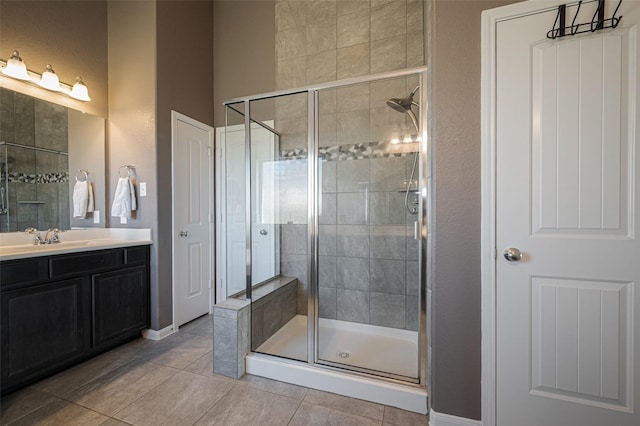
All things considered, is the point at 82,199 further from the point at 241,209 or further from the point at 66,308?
the point at 241,209

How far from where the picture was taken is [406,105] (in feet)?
6.50

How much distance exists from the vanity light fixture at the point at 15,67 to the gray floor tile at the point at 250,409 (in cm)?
276

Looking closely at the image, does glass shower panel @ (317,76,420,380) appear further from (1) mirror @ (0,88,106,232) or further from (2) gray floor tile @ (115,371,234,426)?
(1) mirror @ (0,88,106,232)

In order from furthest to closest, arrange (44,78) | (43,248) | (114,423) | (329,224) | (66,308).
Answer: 1. (329,224)
2. (44,78)
3. (43,248)
4. (66,308)
5. (114,423)

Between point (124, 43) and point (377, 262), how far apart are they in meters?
3.25

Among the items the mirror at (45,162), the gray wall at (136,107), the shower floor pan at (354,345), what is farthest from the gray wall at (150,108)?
the shower floor pan at (354,345)

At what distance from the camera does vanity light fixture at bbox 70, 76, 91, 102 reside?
2248 mm

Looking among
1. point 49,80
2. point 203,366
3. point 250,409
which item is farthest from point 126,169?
point 250,409

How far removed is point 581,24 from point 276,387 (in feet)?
8.26

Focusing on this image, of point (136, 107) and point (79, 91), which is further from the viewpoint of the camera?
point (136, 107)

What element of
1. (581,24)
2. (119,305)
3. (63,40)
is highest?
(63,40)

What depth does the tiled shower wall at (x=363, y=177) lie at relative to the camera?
224cm

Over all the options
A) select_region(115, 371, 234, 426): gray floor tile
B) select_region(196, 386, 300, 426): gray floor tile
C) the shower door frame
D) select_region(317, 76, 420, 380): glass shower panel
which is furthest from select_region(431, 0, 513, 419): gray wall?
select_region(115, 371, 234, 426): gray floor tile

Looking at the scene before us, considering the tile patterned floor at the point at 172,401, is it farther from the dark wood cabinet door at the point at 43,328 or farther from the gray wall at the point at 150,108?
the gray wall at the point at 150,108
